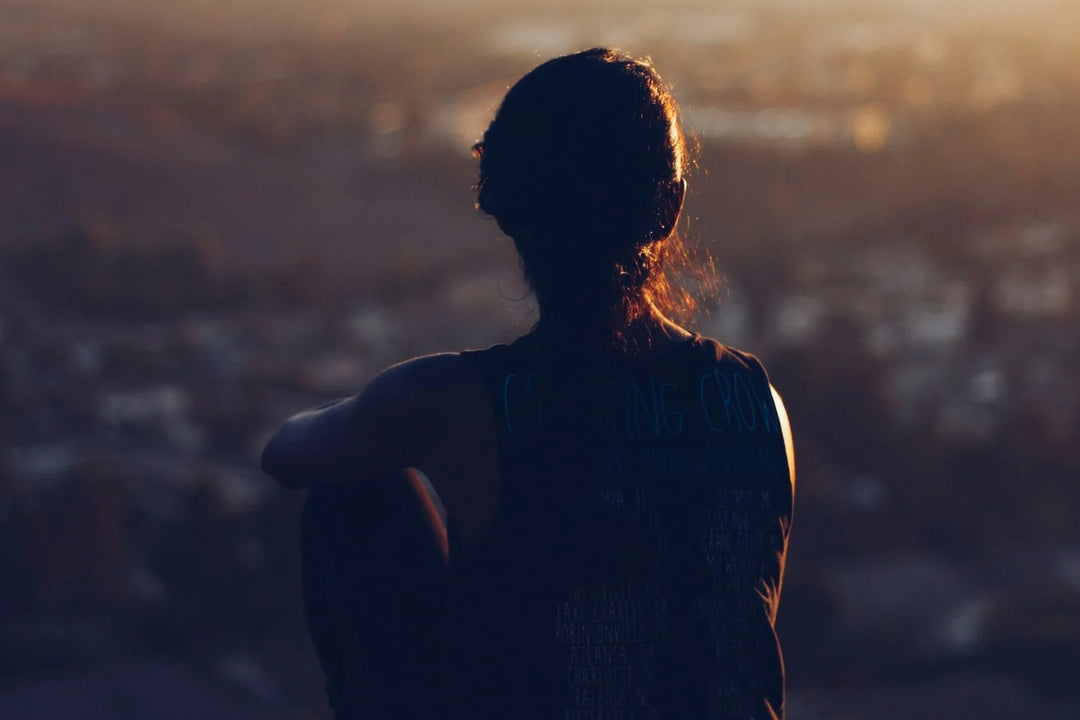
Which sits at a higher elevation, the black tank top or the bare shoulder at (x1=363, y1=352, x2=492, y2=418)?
the bare shoulder at (x1=363, y1=352, x2=492, y2=418)

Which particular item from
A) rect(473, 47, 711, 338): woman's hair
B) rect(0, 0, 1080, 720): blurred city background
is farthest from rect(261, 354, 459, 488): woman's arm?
rect(0, 0, 1080, 720): blurred city background

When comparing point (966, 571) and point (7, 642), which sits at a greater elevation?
point (7, 642)

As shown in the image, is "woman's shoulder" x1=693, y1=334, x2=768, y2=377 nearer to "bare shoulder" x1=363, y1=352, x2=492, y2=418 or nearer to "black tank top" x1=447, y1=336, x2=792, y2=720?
"black tank top" x1=447, y1=336, x2=792, y2=720

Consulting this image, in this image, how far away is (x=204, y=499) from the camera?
7.73 m

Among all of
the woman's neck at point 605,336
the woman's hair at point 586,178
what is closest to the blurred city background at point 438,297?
the woman's hair at point 586,178

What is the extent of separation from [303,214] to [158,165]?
222 centimetres

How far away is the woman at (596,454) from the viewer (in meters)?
1.13

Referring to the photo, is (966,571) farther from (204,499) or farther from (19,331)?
(19,331)

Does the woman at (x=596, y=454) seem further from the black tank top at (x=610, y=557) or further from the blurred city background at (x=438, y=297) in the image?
the blurred city background at (x=438, y=297)

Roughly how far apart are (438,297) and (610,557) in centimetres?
1323

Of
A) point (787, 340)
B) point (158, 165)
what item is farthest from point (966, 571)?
point (158, 165)

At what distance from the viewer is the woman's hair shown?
1.14 meters

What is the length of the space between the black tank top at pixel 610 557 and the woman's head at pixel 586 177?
0.22 ft

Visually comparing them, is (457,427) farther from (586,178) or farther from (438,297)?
(438,297)
